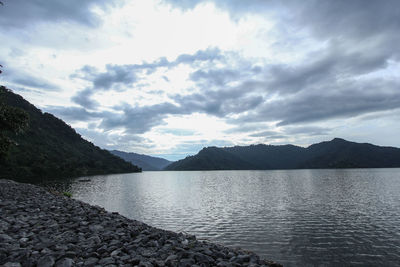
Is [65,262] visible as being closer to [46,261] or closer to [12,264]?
[46,261]

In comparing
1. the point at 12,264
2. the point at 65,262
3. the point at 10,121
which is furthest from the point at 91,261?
the point at 10,121

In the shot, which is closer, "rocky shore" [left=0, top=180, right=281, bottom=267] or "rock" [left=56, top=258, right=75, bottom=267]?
"rock" [left=56, top=258, right=75, bottom=267]

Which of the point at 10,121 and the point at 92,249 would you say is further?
the point at 10,121

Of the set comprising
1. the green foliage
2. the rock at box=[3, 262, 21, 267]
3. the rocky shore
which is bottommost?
the rocky shore

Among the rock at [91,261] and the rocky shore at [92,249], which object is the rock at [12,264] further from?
the rock at [91,261]

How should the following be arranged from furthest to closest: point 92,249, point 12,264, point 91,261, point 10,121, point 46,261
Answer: point 10,121 < point 92,249 < point 91,261 < point 46,261 < point 12,264

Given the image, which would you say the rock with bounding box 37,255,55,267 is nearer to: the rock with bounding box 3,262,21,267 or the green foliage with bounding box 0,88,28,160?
the rock with bounding box 3,262,21,267

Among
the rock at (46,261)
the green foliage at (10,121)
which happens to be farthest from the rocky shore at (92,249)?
the green foliage at (10,121)

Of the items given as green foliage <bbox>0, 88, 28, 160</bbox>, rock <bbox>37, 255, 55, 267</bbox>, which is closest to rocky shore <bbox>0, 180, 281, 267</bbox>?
rock <bbox>37, 255, 55, 267</bbox>

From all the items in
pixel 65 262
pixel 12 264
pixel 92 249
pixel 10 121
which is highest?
pixel 10 121

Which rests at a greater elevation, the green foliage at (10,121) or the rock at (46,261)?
the green foliage at (10,121)

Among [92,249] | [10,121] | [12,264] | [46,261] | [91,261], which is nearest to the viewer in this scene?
[12,264]

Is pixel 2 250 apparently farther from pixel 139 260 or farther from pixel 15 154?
pixel 15 154

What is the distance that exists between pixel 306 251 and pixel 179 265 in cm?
1740
